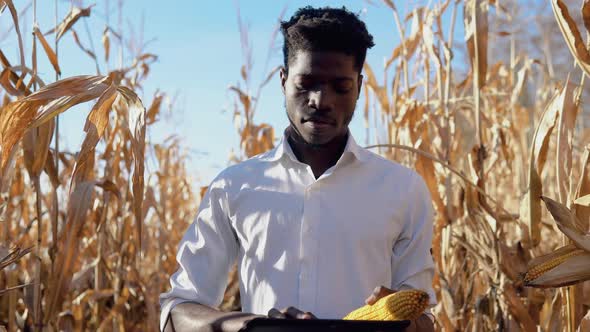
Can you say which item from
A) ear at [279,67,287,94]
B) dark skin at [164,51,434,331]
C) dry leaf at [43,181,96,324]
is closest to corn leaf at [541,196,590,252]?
dark skin at [164,51,434,331]

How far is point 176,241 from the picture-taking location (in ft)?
12.4

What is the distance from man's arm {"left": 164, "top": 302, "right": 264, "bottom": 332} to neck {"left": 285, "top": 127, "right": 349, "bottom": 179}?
1.25 ft

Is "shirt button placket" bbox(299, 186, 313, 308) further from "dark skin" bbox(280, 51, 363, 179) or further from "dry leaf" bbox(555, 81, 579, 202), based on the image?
"dry leaf" bbox(555, 81, 579, 202)

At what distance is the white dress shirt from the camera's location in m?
1.36

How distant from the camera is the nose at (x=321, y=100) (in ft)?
4.39

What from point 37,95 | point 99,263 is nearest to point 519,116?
point 99,263

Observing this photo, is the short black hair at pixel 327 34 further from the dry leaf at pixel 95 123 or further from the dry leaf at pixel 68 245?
the dry leaf at pixel 68 245

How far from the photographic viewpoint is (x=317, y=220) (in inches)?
53.9

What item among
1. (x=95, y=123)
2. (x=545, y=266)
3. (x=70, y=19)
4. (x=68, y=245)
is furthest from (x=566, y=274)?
(x=70, y=19)

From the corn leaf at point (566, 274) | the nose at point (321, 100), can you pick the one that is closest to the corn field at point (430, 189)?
the corn leaf at point (566, 274)

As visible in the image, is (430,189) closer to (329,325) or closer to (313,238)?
(313,238)

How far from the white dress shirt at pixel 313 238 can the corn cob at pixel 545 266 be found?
7.8 inches

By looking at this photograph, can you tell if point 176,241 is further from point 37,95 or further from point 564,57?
point 564,57

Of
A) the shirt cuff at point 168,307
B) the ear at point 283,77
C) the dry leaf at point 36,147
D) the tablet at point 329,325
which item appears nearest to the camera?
the tablet at point 329,325
